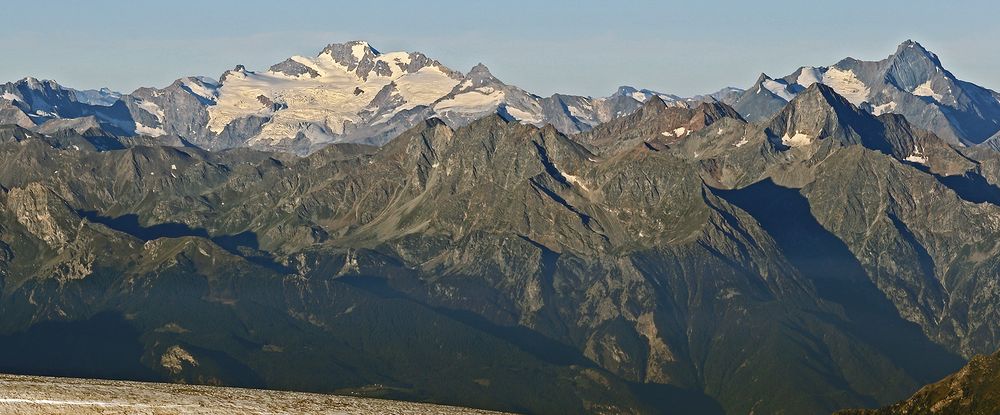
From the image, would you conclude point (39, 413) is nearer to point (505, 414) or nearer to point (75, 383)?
point (75, 383)

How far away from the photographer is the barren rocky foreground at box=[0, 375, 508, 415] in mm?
89125

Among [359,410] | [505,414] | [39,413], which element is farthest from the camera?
[505,414]

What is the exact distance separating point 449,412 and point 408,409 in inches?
124

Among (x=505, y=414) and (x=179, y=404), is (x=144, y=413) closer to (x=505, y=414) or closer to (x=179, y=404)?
(x=179, y=404)

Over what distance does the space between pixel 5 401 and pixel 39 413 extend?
250 cm

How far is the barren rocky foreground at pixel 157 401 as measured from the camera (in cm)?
8912

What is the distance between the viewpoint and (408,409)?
320 feet

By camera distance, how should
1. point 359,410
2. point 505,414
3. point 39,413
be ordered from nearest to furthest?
1. point 39,413
2. point 359,410
3. point 505,414

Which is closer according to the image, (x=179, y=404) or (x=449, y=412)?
(x=179, y=404)

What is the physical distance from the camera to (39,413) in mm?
87812

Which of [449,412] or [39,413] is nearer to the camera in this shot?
[39,413]

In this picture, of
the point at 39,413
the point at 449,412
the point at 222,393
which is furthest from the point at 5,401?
the point at 449,412

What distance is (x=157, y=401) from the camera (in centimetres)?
9194

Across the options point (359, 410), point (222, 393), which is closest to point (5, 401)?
point (222, 393)
